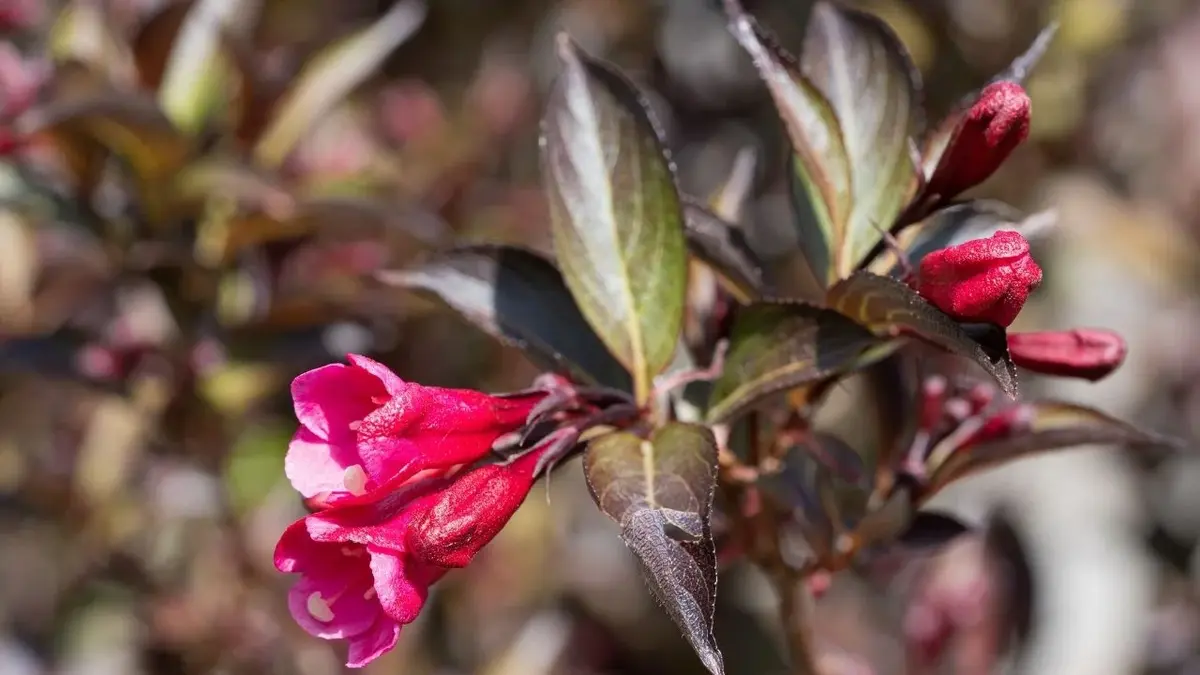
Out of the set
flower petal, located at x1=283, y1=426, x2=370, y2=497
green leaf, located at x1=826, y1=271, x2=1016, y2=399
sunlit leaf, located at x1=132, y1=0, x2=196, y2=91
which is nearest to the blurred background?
sunlit leaf, located at x1=132, y1=0, x2=196, y2=91

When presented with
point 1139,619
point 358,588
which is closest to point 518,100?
point 1139,619

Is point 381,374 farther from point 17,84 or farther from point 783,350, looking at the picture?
point 17,84

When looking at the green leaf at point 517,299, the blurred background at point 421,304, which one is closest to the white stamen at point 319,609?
the green leaf at point 517,299

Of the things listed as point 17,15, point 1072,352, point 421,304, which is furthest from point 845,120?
point 17,15

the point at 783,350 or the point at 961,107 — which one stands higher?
the point at 961,107

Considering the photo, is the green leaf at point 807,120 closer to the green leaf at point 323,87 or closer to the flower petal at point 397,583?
the flower petal at point 397,583

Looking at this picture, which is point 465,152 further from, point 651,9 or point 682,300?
point 682,300

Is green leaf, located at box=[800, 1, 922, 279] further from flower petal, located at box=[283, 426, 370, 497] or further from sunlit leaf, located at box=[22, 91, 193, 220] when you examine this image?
sunlit leaf, located at box=[22, 91, 193, 220]
